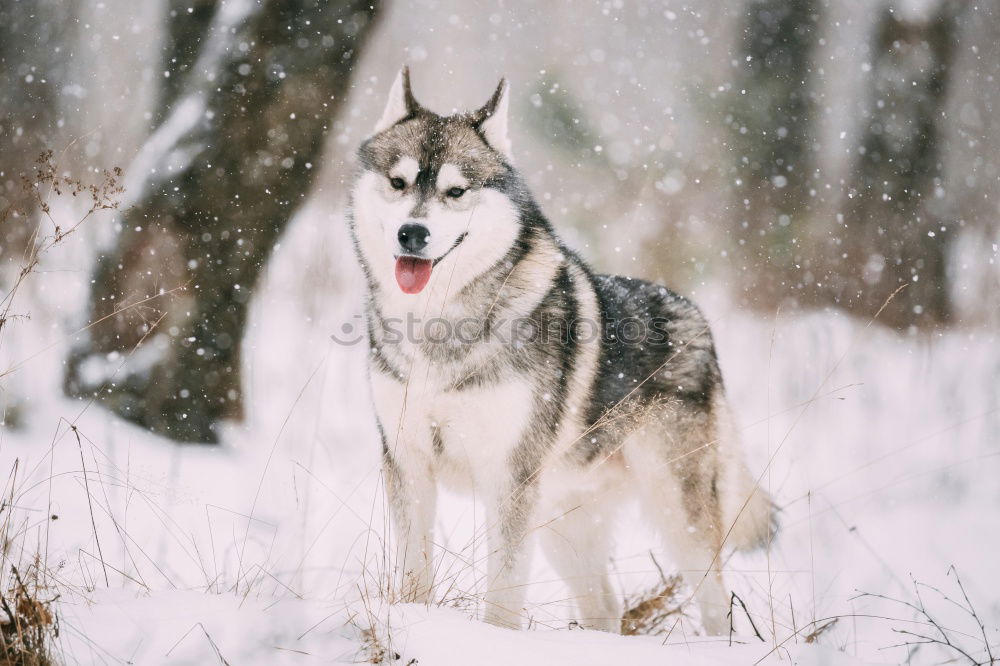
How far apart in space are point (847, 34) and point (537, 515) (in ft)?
18.9

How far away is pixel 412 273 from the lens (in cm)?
230

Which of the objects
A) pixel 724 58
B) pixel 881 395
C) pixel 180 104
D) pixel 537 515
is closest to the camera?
pixel 537 515

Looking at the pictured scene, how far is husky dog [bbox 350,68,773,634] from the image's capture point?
2.24 metres

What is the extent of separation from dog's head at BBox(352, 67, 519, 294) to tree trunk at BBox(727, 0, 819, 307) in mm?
4037

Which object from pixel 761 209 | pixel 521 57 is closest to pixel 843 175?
pixel 761 209

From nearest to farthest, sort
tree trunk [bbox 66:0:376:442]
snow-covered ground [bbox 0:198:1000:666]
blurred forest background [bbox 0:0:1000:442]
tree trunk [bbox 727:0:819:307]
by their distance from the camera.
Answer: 1. snow-covered ground [bbox 0:198:1000:666]
2. tree trunk [bbox 66:0:376:442]
3. blurred forest background [bbox 0:0:1000:442]
4. tree trunk [bbox 727:0:819:307]

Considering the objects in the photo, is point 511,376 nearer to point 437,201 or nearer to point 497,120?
point 437,201

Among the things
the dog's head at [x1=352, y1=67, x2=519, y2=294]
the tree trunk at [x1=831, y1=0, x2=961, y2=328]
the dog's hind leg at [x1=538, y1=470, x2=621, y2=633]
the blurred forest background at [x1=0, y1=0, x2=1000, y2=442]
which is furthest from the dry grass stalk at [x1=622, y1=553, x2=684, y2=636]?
the tree trunk at [x1=831, y1=0, x2=961, y2=328]

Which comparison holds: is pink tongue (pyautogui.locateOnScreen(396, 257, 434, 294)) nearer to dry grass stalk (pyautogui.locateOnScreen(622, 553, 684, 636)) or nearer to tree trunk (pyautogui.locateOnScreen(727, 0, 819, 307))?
dry grass stalk (pyautogui.locateOnScreen(622, 553, 684, 636))

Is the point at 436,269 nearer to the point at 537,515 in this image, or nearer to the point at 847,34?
the point at 537,515

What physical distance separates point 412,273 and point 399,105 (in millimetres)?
830

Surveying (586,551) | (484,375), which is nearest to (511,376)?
(484,375)

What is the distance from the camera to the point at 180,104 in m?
4.21

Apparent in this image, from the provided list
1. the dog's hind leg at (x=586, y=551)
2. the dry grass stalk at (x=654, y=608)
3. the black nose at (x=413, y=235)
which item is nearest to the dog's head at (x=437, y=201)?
the black nose at (x=413, y=235)
